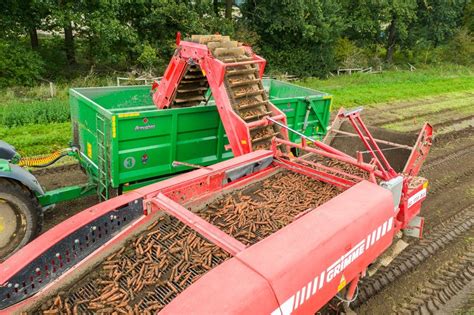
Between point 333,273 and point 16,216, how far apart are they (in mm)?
3939

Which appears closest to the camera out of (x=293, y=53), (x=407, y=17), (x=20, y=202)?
(x=20, y=202)

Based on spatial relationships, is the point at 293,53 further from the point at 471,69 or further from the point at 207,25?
the point at 471,69

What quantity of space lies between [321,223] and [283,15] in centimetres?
1795

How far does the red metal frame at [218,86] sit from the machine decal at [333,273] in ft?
8.49

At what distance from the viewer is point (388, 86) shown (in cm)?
1870

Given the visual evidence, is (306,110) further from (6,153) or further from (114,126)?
(6,153)

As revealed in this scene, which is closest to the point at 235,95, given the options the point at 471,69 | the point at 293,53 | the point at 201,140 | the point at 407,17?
the point at 201,140

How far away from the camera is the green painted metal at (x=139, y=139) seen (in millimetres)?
5707

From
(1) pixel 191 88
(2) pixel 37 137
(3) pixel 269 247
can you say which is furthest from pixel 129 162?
(2) pixel 37 137

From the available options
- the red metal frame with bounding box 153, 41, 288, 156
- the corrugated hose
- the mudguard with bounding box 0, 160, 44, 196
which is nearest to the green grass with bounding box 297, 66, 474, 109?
the red metal frame with bounding box 153, 41, 288, 156

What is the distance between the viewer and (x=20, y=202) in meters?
4.96

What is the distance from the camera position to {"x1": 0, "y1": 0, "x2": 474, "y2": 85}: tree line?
1565 centimetres

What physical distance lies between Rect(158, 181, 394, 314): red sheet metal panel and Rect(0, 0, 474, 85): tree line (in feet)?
46.1

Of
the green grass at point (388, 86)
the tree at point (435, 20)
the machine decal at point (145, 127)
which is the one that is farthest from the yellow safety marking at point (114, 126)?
the tree at point (435, 20)
